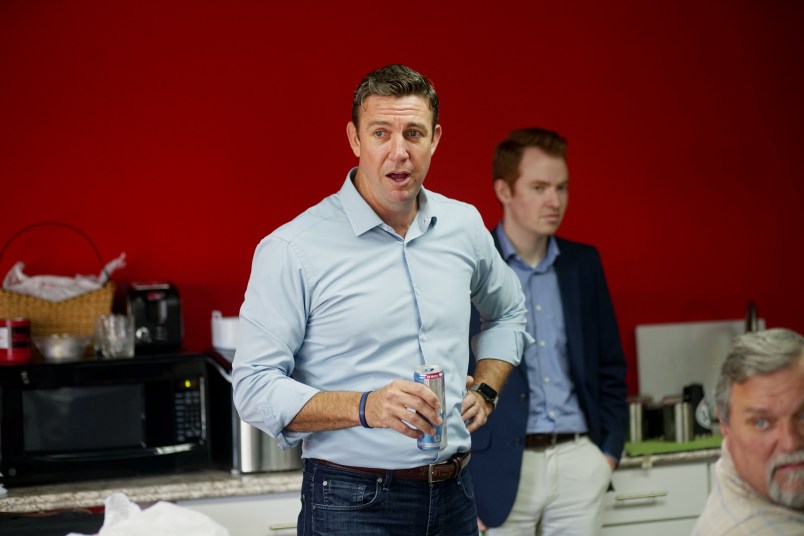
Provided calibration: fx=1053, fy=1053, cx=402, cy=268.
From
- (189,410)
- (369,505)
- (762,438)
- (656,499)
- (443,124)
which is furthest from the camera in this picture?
(443,124)

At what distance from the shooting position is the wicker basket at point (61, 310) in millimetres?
3309

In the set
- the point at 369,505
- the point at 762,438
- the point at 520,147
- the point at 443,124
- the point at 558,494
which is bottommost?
the point at 558,494

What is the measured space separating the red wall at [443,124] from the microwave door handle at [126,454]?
1.70 ft

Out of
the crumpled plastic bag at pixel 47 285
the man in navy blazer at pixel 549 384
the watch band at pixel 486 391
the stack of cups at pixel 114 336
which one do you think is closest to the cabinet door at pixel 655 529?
the man in navy blazer at pixel 549 384

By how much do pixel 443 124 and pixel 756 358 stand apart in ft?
7.88

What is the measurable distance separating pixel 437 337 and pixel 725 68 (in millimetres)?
2547

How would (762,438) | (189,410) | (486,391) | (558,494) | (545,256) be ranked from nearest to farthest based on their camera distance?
(762,438) → (486,391) → (558,494) → (545,256) → (189,410)

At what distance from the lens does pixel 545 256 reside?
3168 mm

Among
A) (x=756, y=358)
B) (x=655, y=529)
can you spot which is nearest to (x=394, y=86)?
(x=756, y=358)

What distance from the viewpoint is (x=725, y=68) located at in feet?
13.8

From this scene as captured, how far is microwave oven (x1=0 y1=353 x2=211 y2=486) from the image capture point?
123 inches

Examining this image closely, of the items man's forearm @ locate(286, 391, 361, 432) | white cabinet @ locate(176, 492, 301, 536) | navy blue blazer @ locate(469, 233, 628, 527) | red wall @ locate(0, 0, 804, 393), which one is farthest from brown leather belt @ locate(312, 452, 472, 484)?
red wall @ locate(0, 0, 804, 393)

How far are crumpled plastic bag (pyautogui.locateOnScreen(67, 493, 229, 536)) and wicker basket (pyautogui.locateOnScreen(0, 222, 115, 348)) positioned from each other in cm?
126

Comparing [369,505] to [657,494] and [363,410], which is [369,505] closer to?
[363,410]
